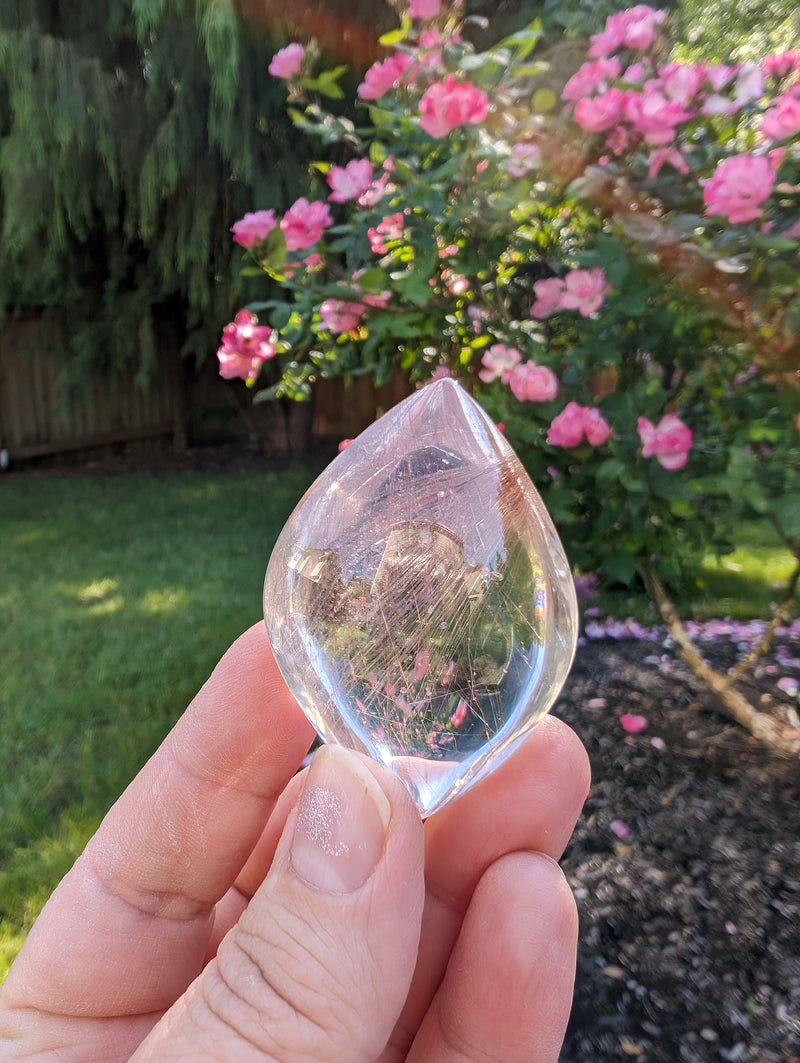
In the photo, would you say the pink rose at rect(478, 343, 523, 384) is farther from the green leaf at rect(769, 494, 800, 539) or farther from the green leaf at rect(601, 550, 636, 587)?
the green leaf at rect(769, 494, 800, 539)

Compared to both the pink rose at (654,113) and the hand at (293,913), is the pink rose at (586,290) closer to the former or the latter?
the pink rose at (654,113)

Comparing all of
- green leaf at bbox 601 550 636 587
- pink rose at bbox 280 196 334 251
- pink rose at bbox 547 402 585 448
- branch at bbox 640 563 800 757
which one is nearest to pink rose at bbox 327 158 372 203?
pink rose at bbox 280 196 334 251

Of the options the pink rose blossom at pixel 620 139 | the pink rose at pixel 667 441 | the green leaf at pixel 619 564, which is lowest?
the green leaf at pixel 619 564

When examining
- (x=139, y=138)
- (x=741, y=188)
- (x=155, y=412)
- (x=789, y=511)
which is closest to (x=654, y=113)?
(x=741, y=188)

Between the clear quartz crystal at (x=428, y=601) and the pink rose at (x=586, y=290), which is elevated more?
the pink rose at (x=586, y=290)

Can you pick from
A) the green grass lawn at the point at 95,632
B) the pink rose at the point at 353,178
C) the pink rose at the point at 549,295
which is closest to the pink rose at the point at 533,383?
the pink rose at the point at 549,295

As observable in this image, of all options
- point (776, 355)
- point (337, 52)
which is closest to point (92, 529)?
point (337, 52)

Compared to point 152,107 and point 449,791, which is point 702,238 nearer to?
point 449,791

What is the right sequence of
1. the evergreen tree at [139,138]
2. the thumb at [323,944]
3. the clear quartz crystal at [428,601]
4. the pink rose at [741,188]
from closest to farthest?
the thumb at [323,944]
the clear quartz crystal at [428,601]
the pink rose at [741,188]
the evergreen tree at [139,138]
